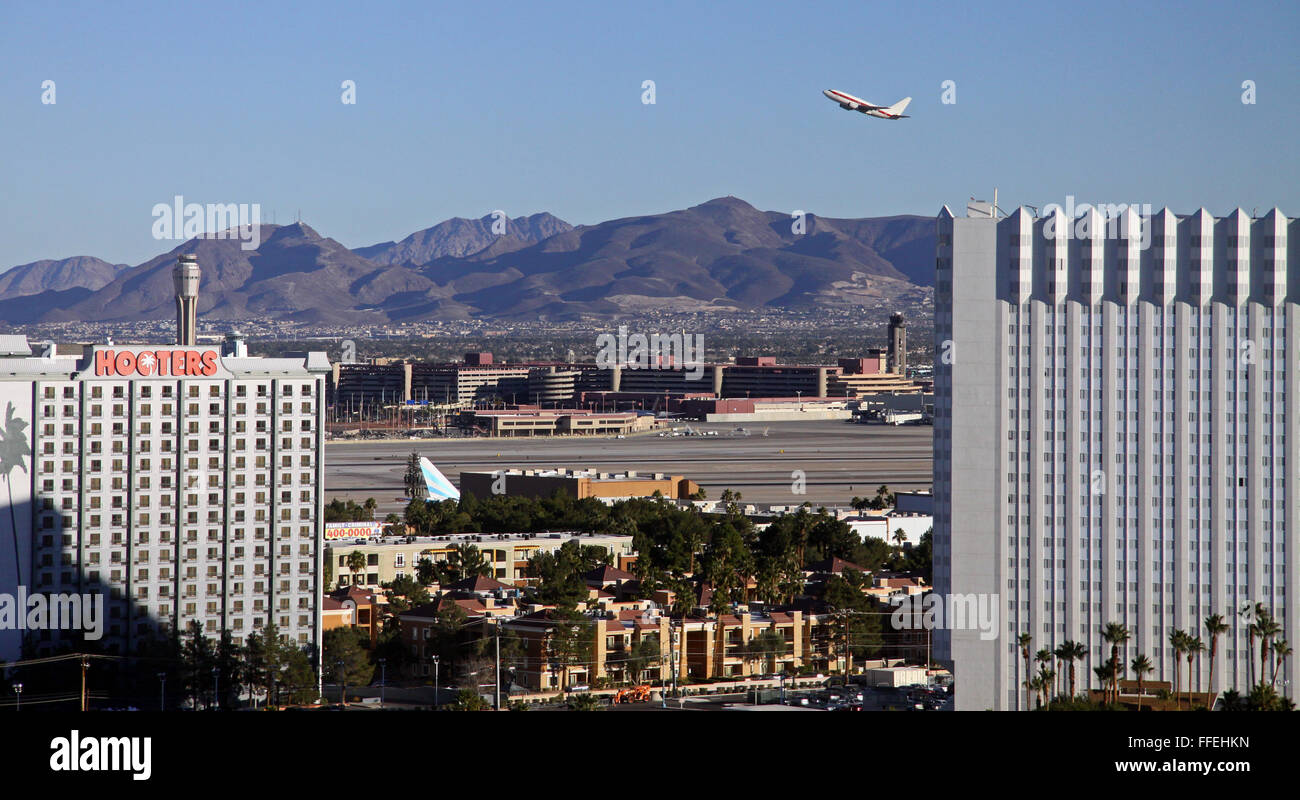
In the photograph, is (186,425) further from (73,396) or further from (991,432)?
(991,432)

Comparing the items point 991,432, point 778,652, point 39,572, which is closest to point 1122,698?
point 991,432

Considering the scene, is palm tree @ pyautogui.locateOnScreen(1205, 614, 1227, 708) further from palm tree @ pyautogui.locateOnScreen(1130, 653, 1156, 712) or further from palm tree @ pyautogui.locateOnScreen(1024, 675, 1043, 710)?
palm tree @ pyautogui.locateOnScreen(1024, 675, 1043, 710)

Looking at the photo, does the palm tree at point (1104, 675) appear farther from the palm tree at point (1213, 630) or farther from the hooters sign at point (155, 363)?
the hooters sign at point (155, 363)

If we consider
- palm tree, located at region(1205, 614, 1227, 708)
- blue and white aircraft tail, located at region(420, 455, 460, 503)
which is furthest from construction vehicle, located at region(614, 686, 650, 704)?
blue and white aircraft tail, located at region(420, 455, 460, 503)

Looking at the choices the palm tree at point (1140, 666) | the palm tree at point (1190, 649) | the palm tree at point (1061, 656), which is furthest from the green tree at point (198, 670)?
the palm tree at point (1190, 649)

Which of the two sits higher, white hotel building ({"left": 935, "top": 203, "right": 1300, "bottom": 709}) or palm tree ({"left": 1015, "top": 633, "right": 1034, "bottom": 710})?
white hotel building ({"left": 935, "top": 203, "right": 1300, "bottom": 709})

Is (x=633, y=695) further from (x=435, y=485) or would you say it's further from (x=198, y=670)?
(x=435, y=485)

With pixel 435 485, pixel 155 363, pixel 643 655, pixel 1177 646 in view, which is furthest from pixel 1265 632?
pixel 435 485
